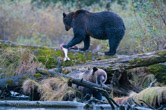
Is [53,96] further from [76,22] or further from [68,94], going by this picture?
[76,22]

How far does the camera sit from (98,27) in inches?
366

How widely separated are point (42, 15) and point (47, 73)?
10985mm

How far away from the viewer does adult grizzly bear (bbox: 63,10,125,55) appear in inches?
354

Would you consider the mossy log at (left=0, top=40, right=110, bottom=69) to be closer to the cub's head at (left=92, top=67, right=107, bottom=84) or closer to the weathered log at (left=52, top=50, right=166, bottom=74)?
the weathered log at (left=52, top=50, right=166, bottom=74)

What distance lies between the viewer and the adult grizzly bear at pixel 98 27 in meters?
8.99

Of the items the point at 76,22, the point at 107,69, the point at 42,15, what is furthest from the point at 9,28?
the point at 107,69

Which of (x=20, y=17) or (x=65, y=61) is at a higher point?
(x=20, y=17)

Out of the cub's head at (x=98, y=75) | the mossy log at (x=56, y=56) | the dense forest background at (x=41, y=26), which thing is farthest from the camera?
the dense forest background at (x=41, y=26)

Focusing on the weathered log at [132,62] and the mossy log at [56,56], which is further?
the mossy log at [56,56]

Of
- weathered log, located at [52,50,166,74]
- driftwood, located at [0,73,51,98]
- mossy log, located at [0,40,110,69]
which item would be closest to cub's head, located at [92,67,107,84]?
weathered log, located at [52,50,166,74]

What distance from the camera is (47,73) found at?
280 inches

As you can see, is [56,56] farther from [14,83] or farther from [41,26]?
[41,26]

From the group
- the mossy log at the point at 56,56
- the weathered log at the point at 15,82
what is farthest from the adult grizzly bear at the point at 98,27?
the weathered log at the point at 15,82

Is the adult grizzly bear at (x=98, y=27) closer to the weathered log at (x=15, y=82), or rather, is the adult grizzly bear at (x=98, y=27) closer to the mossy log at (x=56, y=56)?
the mossy log at (x=56, y=56)
